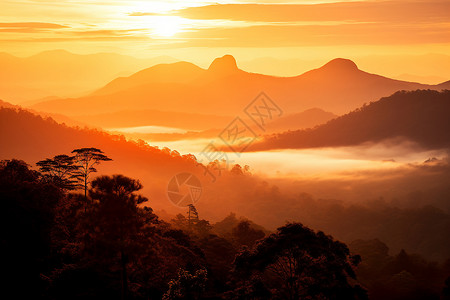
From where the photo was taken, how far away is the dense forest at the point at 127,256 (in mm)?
37594

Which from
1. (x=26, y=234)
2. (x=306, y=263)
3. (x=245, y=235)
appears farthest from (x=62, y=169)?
(x=306, y=263)

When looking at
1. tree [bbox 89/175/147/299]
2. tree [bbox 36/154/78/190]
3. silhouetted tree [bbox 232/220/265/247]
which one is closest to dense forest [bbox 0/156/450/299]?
tree [bbox 89/175/147/299]

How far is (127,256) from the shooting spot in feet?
125

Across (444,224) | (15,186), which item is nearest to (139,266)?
(15,186)

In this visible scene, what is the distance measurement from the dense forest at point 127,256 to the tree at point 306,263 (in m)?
0.07

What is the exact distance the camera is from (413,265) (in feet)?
371

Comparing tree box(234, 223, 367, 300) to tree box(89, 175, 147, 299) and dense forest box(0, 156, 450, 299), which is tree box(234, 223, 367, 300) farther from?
tree box(89, 175, 147, 299)

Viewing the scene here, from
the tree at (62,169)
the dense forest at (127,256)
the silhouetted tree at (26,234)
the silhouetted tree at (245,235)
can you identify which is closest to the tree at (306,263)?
the dense forest at (127,256)

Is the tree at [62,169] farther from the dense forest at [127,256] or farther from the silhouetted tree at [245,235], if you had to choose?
the silhouetted tree at [245,235]

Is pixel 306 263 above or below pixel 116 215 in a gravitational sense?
below

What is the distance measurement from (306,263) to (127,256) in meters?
11.9

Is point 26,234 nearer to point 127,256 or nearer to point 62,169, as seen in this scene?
point 127,256

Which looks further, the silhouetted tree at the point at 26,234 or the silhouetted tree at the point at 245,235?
the silhouetted tree at the point at 245,235

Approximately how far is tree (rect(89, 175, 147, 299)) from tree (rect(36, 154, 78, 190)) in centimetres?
2724
